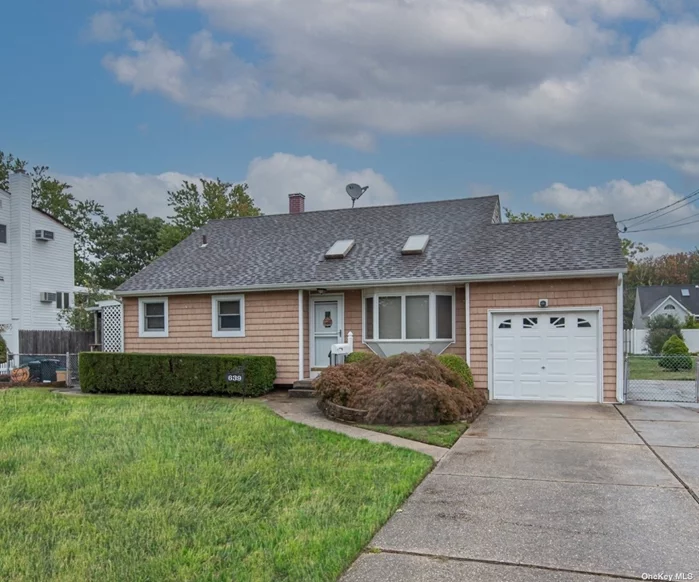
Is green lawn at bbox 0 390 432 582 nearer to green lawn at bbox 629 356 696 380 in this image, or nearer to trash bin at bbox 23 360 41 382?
trash bin at bbox 23 360 41 382

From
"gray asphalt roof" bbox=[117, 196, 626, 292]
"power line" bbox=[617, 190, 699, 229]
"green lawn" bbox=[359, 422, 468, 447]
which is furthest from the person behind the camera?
"power line" bbox=[617, 190, 699, 229]

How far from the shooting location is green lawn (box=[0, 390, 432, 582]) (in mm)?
3586

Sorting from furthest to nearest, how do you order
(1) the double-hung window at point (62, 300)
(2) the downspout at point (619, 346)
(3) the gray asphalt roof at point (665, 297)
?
(3) the gray asphalt roof at point (665, 297) < (1) the double-hung window at point (62, 300) < (2) the downspout at point (619, 346)

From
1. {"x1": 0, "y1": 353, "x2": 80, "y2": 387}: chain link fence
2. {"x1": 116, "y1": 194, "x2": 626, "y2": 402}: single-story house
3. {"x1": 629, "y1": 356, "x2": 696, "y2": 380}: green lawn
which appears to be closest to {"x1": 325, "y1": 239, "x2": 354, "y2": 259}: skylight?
{"x1": 116, "y1": 194, "x2": 626, "y2": 402}: single-story house

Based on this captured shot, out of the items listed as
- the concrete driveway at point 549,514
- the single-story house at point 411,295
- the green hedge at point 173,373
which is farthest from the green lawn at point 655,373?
the green hedge at point 173,373

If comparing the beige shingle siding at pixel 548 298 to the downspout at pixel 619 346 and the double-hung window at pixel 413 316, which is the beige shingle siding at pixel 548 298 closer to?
the downspout at pixel 619 346

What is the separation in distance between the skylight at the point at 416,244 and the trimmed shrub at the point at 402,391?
3636 mm

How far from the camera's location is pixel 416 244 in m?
13.4

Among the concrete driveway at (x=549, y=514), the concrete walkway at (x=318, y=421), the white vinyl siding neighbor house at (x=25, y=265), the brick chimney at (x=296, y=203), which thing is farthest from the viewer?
the white vinyl siding neighbor house at (x=25, y=265)

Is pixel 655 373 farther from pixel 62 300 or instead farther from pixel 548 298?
pixel 62 300

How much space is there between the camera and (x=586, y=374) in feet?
36.2

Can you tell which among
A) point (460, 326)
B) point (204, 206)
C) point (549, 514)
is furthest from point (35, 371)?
point (204, 206)

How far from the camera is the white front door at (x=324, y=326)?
13234mm

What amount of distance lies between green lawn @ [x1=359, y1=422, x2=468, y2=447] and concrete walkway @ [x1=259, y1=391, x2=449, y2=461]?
15 centimetres
